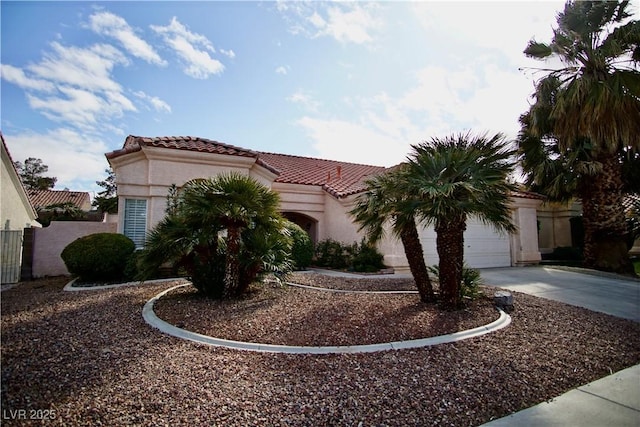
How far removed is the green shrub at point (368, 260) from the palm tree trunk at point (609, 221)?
970 cm

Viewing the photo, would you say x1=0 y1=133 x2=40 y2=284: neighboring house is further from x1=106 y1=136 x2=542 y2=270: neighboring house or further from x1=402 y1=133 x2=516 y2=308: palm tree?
x1=402 y1=133 x2=516 y2=308: palm tree

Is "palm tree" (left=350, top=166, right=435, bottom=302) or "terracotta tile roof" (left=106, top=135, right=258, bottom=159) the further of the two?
"terracotta tile roof" (left=106, top=135, right=258, bottom=159)

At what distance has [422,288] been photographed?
7965 mm

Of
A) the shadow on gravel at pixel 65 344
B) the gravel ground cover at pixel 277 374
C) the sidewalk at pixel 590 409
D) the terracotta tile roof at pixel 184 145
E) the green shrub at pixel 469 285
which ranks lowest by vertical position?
the sidewalk at pixel 590 409

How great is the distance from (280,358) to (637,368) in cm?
530

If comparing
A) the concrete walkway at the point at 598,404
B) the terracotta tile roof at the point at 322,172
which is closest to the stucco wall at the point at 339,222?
the terracotta tile roof at the point at 322,172

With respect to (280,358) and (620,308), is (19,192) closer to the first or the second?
(280,358)

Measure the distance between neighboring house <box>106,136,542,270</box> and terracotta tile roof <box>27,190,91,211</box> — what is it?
74.3 ft

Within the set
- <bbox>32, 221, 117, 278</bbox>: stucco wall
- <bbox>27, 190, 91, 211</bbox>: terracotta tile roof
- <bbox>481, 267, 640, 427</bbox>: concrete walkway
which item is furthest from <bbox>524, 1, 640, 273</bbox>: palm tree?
<bbox>27, 190, 91, 211</bbox>: terracotta tile roof

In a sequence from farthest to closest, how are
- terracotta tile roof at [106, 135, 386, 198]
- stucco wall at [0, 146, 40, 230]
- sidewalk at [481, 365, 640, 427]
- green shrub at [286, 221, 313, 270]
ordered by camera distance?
stucco wall at [0, 146, 40, 230] → green shrub at [286, 221, 313, 270] → terracotta tile roof at [106, 135, 386, 198] → sidewalk at [481, 365, 640, 427]

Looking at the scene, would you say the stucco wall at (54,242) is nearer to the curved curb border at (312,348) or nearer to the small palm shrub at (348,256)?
the curved curb border at (312,348)

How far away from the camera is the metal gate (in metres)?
11.5

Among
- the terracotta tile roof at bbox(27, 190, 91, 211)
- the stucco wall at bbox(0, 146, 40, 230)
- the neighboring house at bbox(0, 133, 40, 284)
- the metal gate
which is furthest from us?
the terracotta tile roof at bbox(27, 190, 91, 211)

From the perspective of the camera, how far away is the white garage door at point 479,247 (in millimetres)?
15062
